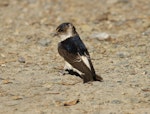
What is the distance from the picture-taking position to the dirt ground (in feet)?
24.5

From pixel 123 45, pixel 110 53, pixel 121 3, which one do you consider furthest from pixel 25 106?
pixel 121 3

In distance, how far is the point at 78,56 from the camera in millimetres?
8547

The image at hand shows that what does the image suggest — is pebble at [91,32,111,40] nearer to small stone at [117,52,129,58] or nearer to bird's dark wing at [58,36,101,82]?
small stone at [117,52,129,58]

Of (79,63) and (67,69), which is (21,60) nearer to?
(67,69)

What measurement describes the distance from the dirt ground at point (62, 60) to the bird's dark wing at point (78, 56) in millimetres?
156

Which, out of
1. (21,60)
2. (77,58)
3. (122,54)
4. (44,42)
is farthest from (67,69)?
(44,42)

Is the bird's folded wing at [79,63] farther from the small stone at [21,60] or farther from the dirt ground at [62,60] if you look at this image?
the small stone at [21,60]

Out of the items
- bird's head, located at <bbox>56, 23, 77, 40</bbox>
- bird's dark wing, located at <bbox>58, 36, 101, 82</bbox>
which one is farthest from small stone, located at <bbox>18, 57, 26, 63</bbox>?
bird's dark wing, located at <bbox>58, 36, 101, 82</bbox>

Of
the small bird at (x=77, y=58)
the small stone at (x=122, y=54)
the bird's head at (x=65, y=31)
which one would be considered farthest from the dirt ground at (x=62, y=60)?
the bird's head at (x=65, y=31)

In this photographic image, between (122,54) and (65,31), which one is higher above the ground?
(65,31)

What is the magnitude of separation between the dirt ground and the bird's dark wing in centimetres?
16

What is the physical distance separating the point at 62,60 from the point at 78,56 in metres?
1.35

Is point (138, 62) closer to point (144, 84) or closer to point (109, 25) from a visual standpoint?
point (144, 84)

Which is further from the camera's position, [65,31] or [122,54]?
[122,54]
